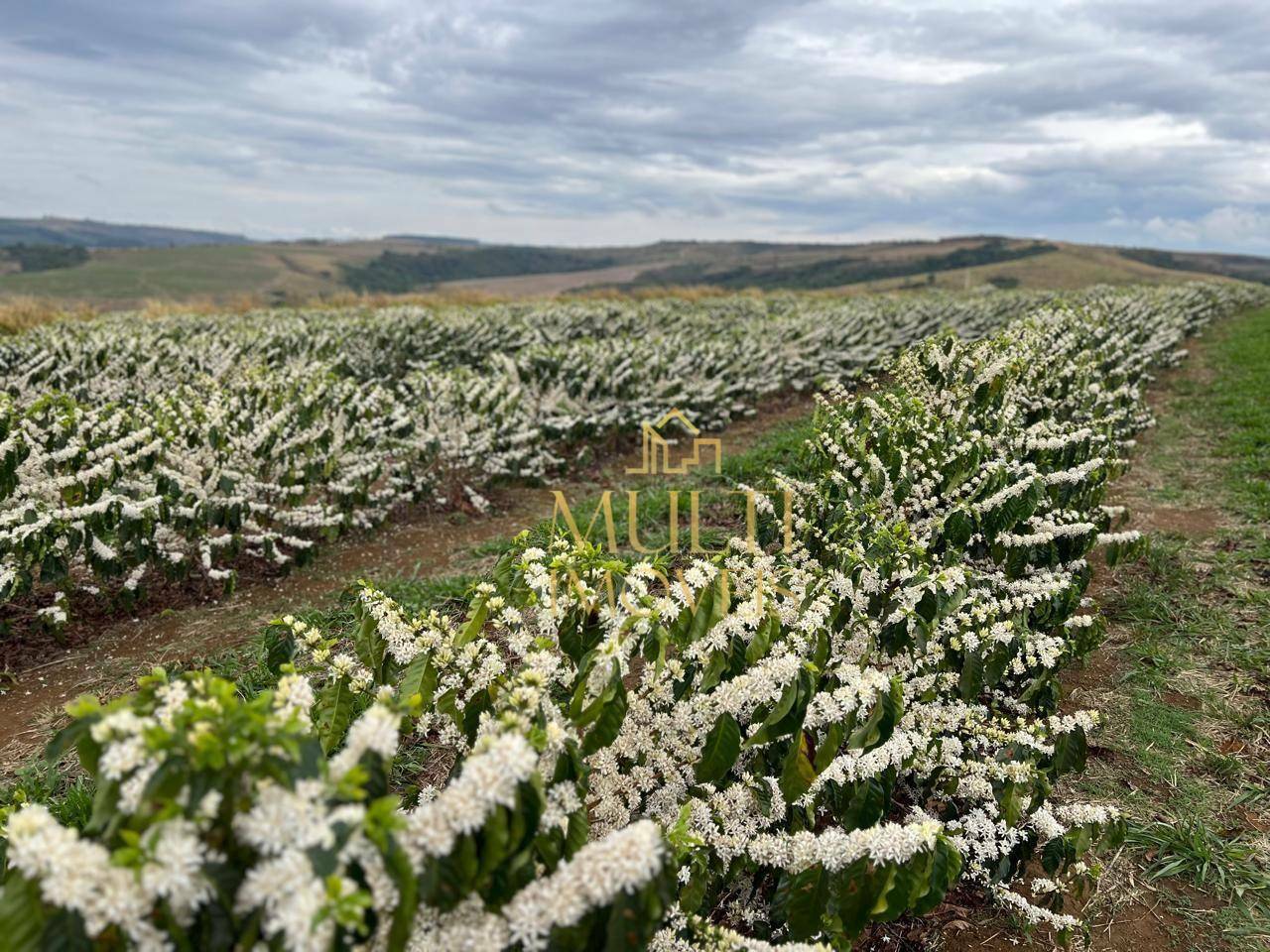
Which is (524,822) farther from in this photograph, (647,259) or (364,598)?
(647,259)

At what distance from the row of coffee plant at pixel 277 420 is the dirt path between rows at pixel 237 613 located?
231 mm

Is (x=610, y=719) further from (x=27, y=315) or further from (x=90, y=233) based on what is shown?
(x=90, y=233)

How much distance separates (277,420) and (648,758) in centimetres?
481

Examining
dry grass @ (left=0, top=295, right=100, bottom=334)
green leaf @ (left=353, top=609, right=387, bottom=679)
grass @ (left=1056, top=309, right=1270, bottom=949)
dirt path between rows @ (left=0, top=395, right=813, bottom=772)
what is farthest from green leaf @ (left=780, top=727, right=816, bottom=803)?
→ dry grass @ (left=0, top=295, right=100, bottom=334)

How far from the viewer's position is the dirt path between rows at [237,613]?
443 centimetres

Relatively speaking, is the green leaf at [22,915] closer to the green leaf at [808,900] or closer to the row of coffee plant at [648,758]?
the row of coffee plant at [648,758]

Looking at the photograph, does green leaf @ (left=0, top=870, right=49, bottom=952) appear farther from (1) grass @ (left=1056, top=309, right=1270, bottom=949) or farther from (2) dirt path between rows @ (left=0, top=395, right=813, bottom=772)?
(2) dirt path between rows @ (left=0, top=395, right=813, bottom=772)

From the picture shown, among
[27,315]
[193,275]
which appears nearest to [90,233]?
[193,275]

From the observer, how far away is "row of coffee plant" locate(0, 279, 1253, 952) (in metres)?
1.21

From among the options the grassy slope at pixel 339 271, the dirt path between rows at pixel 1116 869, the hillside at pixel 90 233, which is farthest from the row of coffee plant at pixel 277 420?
the hillside at pixel 90 233

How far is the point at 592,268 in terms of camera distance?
99188 mm

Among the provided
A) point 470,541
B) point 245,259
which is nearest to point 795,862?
point 470,541

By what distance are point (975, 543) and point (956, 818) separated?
178 centimetres

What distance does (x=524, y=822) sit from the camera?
145 cm
